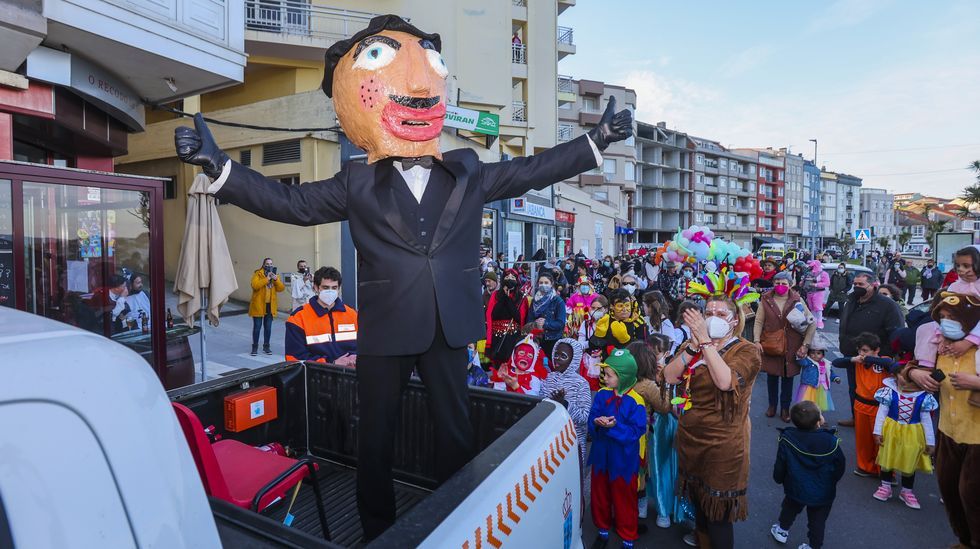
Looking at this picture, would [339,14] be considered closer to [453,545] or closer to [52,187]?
[52,187]

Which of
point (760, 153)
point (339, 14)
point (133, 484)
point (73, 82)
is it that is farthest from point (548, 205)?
point (760, 153)

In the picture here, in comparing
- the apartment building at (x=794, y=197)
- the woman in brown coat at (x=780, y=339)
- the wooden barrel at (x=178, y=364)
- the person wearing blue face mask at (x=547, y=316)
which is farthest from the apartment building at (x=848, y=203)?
the wooden barrel at (x=178, y=364)

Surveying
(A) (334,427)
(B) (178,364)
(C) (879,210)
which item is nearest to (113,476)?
(A) (334,427)

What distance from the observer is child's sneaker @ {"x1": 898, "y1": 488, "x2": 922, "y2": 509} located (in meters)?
4.23

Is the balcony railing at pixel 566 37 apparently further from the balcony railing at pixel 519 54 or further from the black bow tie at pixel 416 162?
the black bow tie at pixel 416 162

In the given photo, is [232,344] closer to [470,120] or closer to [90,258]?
[90,258]

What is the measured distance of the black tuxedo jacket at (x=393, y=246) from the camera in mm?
2164

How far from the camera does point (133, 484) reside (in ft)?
2.74

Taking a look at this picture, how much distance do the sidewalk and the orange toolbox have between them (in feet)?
14.9

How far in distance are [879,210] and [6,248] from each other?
365 ft

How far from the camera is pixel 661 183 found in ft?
178

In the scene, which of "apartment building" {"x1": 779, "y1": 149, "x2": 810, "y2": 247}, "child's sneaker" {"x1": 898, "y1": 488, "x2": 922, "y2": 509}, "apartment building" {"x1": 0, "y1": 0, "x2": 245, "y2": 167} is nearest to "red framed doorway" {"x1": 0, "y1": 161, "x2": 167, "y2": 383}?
"apartment building" {"x1": 0, "y1": 0, "x2": 245, "y2": 167}

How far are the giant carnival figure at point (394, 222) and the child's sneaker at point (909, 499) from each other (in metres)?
4.01

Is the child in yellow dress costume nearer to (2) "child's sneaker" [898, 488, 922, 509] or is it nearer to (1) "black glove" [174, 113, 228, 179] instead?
(2) "child's sneaker" [898, 488, 922, 509]
